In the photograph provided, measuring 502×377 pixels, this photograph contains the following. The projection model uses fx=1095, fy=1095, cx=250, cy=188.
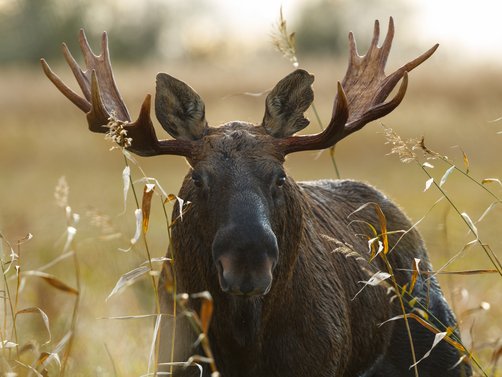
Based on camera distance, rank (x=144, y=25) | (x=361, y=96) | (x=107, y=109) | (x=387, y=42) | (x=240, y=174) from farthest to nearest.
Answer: (x=144, y=25), (x=387, y=42), (x=361, y=96), (x=107, y=109), (x=240, y=174)

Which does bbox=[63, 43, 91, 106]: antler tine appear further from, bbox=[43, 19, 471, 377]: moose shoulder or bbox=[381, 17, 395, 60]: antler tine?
bbox=[381, 17, 395, 60]: antler tine

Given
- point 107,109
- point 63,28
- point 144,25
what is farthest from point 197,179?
point 144,25

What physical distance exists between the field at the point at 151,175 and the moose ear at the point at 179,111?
1.47 m

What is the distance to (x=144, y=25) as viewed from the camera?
185 feet

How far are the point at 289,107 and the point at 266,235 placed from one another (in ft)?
3.15

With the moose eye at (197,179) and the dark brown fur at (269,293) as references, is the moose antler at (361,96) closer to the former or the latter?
the dark brown fur at (269,293)

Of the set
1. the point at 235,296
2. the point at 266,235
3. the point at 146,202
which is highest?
the point at 146,202

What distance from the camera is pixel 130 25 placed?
55.2m

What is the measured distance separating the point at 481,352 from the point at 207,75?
20.5m

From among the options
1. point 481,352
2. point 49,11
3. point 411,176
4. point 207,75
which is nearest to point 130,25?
point 49,11

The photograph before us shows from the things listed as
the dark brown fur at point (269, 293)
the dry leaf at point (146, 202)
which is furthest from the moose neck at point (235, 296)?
the dry leaf at point (146, 202)

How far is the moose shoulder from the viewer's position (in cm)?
457

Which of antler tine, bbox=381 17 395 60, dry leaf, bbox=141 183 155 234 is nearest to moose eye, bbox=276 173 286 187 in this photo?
dry leaf, bbox=141 183 155 234

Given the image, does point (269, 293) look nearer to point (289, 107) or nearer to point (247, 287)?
point (247, 287)
